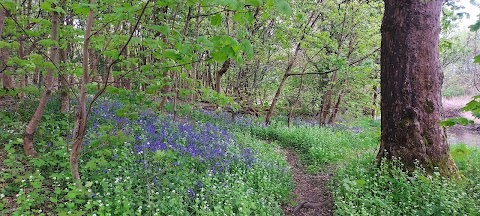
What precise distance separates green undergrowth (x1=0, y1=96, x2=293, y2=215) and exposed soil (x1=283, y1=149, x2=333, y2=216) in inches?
9.6

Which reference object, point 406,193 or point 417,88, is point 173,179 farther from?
point 417,88

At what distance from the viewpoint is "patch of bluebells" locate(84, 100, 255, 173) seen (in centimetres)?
535

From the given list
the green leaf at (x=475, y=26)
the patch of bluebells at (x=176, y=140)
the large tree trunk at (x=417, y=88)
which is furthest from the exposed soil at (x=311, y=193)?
the green leaf at (x=475, y=26)

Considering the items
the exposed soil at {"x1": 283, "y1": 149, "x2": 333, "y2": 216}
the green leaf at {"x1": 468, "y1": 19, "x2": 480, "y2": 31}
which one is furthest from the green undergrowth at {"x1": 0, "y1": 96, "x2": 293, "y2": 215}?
the green leaf at {"x1": 468, "y1": 19, "x2": 480, "y2": 31}

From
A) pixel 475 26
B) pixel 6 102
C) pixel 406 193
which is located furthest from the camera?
pixel 6 102

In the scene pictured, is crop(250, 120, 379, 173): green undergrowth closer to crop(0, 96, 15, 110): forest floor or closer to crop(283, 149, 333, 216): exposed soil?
crop(283, 149, 333, 216): exposed soil

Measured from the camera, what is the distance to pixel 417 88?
16.9 ft

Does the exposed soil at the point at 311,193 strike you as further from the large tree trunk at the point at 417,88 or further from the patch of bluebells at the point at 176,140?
the large tree trunk at the point at 417,88

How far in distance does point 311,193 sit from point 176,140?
106 inches

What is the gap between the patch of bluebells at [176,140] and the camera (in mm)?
5348

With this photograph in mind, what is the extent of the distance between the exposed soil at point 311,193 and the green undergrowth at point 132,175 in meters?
0.24

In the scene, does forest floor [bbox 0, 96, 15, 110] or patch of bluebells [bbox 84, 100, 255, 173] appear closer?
patch of bluebells [bbox 84, 100, 255, 173]

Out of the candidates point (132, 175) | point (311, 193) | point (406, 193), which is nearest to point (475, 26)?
point (406, 193)

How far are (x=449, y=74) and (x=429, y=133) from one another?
40662 millimetres
